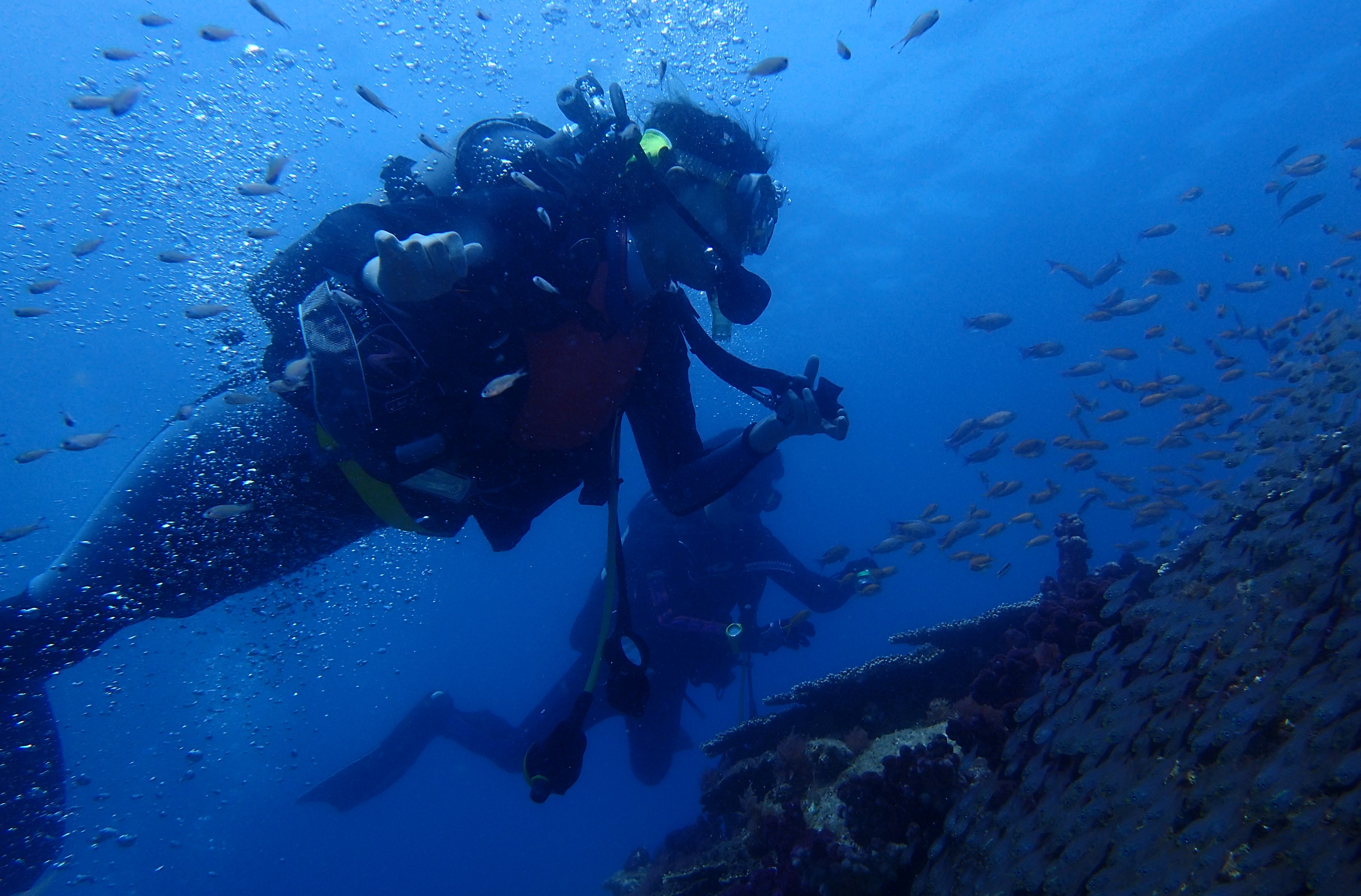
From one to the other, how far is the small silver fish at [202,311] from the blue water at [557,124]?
1.71m

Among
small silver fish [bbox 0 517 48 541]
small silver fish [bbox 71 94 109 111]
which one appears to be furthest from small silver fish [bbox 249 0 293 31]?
small silver fish [bbox 0 517 48 541]

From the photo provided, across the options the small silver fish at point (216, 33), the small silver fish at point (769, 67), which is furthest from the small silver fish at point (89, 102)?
the small silver fish at point (769, 67)

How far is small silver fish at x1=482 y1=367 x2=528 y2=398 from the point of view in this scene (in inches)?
102

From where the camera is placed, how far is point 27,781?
358cm

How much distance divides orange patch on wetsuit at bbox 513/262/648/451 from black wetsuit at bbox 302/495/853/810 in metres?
5.09

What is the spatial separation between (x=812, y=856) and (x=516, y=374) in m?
2.78

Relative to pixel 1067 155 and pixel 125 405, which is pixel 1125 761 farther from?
pixel 125 405

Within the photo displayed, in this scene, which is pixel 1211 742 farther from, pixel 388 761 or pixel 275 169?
pixel 388 761

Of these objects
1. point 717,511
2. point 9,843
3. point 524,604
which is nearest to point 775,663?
point 524,604

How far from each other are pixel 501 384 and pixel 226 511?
1.96 m

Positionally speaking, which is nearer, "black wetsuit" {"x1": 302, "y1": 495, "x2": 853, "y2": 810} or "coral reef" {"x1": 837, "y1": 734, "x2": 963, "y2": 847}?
"coral reef" {"x1": 837, "y1": 734, "x2": 963, "y2": 847}

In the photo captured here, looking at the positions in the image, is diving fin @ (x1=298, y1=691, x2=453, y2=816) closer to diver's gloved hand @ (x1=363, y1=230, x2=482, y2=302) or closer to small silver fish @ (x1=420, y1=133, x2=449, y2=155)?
small silver fish @ (x1=420, y1=133, x2=449, y2=155)

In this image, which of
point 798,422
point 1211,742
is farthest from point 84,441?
point 1211,742

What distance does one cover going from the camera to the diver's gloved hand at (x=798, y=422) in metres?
3.71
